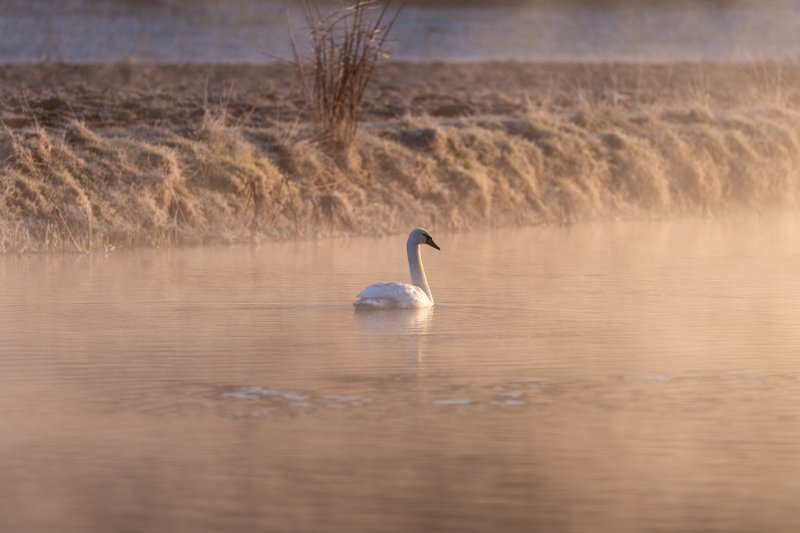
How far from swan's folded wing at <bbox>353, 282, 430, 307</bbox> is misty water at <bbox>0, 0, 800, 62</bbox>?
38.6 m

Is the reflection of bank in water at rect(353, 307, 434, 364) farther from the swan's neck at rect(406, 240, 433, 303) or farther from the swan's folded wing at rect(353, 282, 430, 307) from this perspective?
the swan's neck at rect(406, 240, 433, 303)

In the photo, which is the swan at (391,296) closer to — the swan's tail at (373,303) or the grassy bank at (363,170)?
the swan's tail at (373,303)

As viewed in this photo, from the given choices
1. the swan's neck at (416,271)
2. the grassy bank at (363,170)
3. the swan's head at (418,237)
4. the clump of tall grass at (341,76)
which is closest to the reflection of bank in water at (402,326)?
the swan's neck at (416,271)

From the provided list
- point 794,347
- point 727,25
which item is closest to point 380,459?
point 794,347

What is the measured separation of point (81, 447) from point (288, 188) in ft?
42.1

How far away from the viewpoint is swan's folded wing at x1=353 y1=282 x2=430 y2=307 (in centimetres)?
1507

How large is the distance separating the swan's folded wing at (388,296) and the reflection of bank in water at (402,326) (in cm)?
7

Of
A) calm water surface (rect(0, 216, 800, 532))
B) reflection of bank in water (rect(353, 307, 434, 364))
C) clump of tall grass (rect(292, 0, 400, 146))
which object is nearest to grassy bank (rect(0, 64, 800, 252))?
clump of tall grass (rect(292, 0, 400, 146))

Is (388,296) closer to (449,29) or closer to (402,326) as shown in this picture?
(402,326)

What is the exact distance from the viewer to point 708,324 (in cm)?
1446

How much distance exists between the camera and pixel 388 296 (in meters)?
15.1

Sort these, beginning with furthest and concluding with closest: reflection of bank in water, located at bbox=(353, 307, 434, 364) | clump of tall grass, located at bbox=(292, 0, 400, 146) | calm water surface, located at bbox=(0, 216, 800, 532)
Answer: clump of tall grass, located at bbox=(292, 0, 400, 146) < reflection of bank in water, located at bbox=(353, 307, 434, 364) < calm water surface, located at bbox=(0, 216, 800, 532)

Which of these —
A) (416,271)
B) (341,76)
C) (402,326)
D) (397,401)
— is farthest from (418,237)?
(341,76)

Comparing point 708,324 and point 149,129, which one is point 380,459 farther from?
point 149,129
